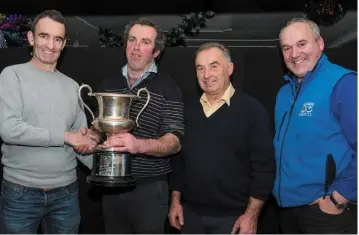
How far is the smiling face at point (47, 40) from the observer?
2137 millimetres

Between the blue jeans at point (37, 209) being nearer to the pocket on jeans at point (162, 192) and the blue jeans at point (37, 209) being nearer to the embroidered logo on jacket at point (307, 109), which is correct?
the pocket on jeans at point (162, 192)

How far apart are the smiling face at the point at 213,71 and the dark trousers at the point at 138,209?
0.53 meters

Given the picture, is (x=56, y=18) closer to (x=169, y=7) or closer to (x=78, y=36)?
(x=169, y=7)

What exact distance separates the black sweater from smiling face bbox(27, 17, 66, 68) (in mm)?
802

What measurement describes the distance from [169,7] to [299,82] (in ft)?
8.98

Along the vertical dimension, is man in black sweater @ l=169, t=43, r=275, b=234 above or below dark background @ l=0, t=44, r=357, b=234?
below

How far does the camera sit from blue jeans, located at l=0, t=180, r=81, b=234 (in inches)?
Answer: 81.4

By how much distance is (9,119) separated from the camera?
Answer: 2023 mm

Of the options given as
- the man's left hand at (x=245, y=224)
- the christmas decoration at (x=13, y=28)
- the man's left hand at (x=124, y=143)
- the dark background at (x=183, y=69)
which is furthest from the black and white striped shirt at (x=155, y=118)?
the christmas decoration at (x=13, y=28)

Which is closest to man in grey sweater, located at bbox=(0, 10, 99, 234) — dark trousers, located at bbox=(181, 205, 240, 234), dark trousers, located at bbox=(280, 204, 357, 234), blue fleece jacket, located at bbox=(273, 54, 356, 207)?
dark trousers, located at bbox=(181, 205, 240, 234)

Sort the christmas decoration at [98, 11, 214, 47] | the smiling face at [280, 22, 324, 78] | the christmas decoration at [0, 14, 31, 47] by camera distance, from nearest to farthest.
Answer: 1. the smiling face at [280, 22, 324, 78]
2. the christmas decoration at [0, 14, 31, 47]
3. the christmas decoration at [98, 11, 214, 47]

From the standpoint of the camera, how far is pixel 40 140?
2027mm

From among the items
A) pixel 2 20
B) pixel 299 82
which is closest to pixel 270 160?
pixel 299 82

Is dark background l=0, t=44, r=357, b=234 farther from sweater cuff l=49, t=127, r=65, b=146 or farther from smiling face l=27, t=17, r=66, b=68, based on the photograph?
sweater cuff l=49, t=127, r=65, b=146
